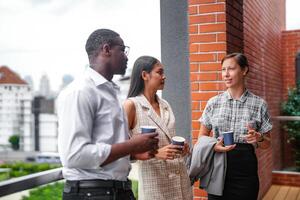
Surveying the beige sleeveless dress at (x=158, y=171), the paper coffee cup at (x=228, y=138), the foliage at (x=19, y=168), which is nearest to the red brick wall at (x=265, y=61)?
the paper coffee cup at (x=228, y=138)

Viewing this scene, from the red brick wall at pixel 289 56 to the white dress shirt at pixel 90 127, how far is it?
6058 millimetres

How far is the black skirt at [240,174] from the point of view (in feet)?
7.52

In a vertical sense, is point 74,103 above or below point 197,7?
below

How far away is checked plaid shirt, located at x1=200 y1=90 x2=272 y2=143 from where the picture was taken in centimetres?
231

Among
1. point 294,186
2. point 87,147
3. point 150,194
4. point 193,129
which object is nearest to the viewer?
point 87,147

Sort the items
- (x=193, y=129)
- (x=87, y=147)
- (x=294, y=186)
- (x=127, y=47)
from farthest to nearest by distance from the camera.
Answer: (x=294, y=186)
(x=193, y=129)
(x=127, y=47)
(x=87, y=147)

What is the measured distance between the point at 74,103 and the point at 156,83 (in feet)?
2.91

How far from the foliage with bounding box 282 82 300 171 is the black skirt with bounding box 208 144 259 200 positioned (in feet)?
12.6

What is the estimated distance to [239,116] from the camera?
2.32 metres

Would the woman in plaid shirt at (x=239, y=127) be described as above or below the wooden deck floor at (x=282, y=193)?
above

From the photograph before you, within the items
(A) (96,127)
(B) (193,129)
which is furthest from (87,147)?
(B) (193,129)

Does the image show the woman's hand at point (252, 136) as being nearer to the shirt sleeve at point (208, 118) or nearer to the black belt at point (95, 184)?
the shirt sleeve at point (208, 118)

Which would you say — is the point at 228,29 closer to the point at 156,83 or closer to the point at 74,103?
the point at 156,83

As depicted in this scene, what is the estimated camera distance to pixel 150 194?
2.00 m
